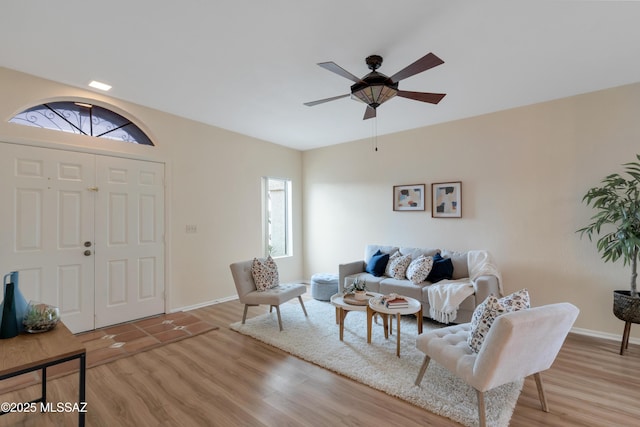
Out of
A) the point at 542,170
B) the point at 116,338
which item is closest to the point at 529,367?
the point at 542,170

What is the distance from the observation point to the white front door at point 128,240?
12.0 ft

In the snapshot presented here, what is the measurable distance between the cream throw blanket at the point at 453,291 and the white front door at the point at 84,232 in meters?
3.68

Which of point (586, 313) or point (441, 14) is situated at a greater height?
point (441, 14)

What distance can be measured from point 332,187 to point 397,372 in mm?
3879

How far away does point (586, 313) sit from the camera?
3.46m

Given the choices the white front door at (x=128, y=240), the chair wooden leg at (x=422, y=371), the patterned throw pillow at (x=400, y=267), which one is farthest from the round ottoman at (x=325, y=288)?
the chair wooden leg at (x=422, y=371)

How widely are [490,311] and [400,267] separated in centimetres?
222

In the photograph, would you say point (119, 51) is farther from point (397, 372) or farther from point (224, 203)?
point (397, 372)

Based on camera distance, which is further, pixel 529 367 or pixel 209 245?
pixel 209 245

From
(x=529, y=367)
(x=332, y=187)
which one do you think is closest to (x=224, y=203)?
(x=332, y=187)

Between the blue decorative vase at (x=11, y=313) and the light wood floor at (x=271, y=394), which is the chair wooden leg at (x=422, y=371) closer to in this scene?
the light wood floor at (x=271, y=394)

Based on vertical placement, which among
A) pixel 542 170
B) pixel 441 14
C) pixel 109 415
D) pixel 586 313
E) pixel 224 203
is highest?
pixel 441 14

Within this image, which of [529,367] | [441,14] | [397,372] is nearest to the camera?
[529,367]

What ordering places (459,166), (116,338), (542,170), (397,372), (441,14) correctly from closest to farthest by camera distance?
(441,14), (397,372), (116,338), (542,170), (459,166)
